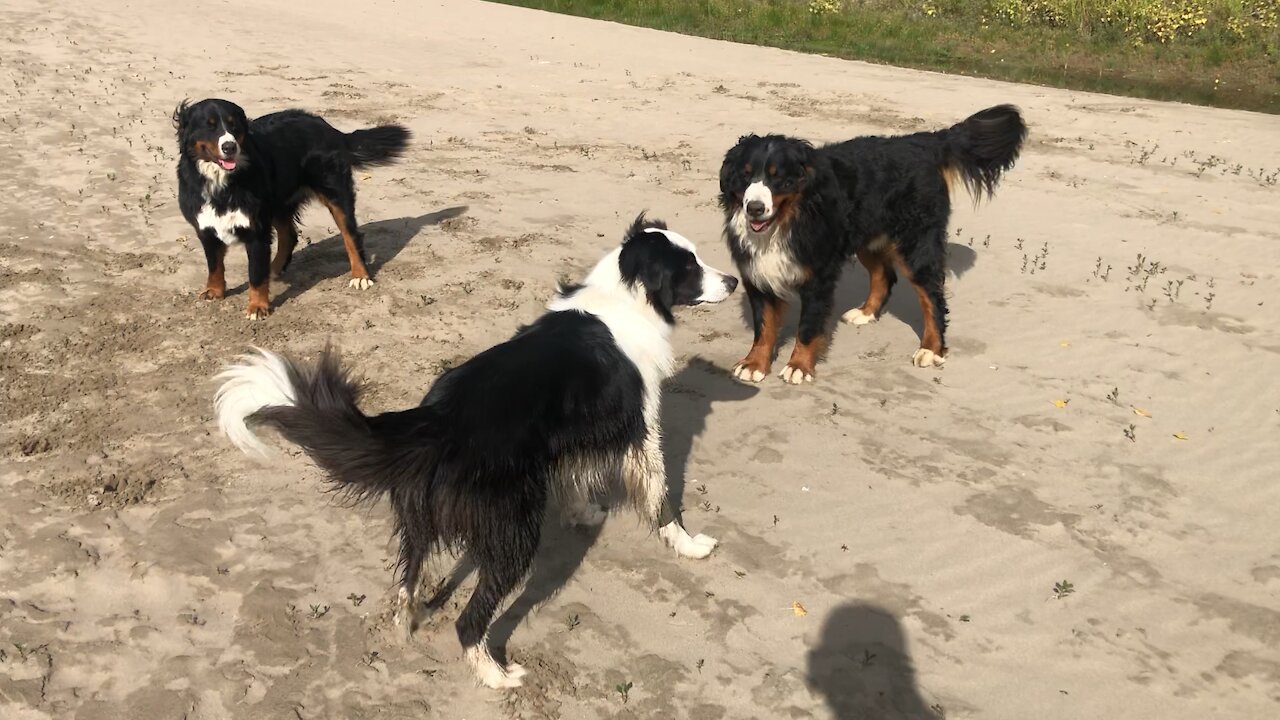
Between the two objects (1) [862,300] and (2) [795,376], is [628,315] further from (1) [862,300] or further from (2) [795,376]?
(1) [862,300]

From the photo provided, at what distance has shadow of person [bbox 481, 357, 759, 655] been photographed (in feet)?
12.8

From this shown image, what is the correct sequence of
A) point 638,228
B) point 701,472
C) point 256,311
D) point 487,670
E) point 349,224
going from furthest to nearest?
point 349,224 → point 256,311 → point 701,472 → point 638,228 → point 487,670

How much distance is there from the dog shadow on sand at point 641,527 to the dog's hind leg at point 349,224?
2.81 m

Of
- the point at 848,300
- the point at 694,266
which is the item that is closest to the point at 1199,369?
the point at 848,300

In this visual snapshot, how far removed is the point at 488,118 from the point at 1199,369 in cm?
916

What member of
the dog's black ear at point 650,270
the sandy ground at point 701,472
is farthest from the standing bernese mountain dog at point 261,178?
the dog's black ear at point 650,270

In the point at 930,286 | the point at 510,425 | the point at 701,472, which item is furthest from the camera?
the point at 930,286

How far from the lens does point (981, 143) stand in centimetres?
622

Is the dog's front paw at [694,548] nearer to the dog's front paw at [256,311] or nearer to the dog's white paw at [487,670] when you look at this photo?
the dog's white paw at [487,670]

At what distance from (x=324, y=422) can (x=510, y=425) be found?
0.66 m

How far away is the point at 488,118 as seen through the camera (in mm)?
12156

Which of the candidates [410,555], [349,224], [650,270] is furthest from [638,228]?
[349,224]

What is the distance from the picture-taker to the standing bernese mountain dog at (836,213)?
5.36m

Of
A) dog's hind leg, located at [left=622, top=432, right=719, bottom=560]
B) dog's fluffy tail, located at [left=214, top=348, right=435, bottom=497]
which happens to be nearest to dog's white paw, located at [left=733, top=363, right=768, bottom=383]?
dog's hind leg, located at [left=622, top=432, right=719, bottom=560]
